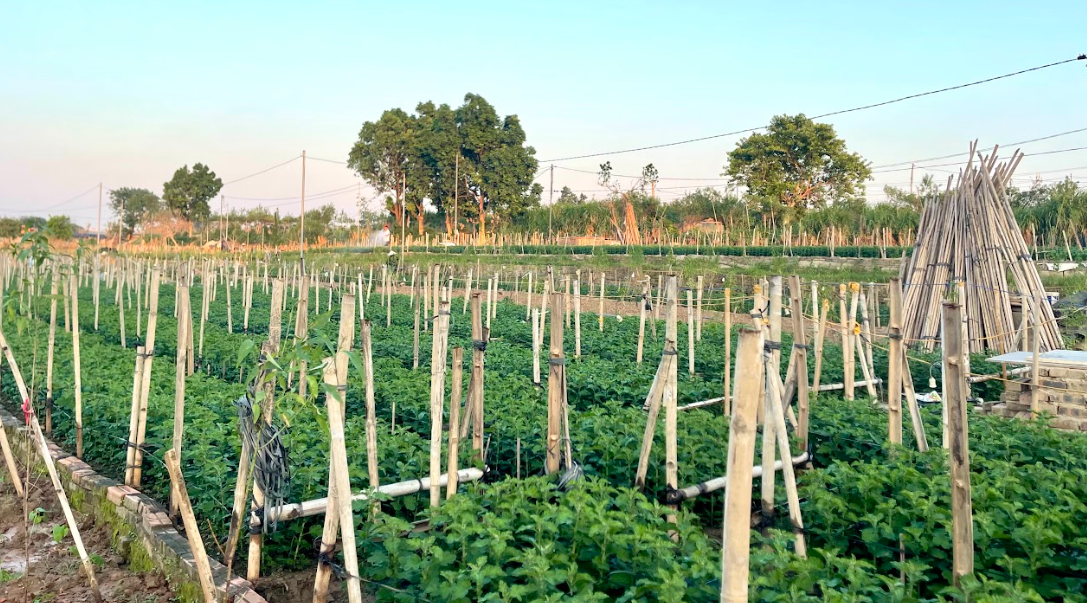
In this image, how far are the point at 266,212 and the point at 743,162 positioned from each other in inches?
1780

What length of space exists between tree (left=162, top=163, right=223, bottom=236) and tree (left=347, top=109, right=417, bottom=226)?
2087 cm

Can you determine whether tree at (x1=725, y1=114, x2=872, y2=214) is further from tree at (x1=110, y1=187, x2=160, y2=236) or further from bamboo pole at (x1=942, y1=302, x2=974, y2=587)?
tree at (x1=110, y1=187, x2=160, y2=236)

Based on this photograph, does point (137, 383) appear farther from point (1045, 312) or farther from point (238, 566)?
point (1045, 312)

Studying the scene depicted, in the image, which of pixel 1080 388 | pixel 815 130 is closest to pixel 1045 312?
pixel 1080 388

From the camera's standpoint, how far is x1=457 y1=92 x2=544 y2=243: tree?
44.9 m

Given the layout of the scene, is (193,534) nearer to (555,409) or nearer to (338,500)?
(338,500)

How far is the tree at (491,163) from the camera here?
44.9m

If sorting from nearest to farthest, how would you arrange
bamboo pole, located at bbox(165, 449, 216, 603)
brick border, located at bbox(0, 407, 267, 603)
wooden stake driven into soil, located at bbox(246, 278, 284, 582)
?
bamboo pole, located at bbox(165, 449, 216, 603), wooden stake driven into soil, located at bbox(246, 278, 284, 582), brick border, located at bbox(0, 407, 267, 603)

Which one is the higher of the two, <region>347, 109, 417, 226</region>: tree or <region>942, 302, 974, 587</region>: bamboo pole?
<region>347, 109, 417, 226</region>: tree

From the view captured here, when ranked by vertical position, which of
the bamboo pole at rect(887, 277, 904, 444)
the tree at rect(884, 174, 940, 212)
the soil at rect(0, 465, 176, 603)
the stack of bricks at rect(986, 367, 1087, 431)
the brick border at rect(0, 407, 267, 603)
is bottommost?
the soil at rect(0, 465, 176, 603)

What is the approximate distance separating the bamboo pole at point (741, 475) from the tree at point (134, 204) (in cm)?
7835

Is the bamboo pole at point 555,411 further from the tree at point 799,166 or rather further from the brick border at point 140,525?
the tree at point 799,166

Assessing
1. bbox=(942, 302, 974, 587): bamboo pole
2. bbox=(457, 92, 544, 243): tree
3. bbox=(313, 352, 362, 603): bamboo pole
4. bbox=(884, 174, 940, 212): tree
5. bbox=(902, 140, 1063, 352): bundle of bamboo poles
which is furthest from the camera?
bbox=(457, 92, 544, 243): tree

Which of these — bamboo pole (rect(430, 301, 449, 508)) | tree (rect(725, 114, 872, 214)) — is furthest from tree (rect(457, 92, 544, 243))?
bamboo pole (rect(430, 301, 449, 508))
